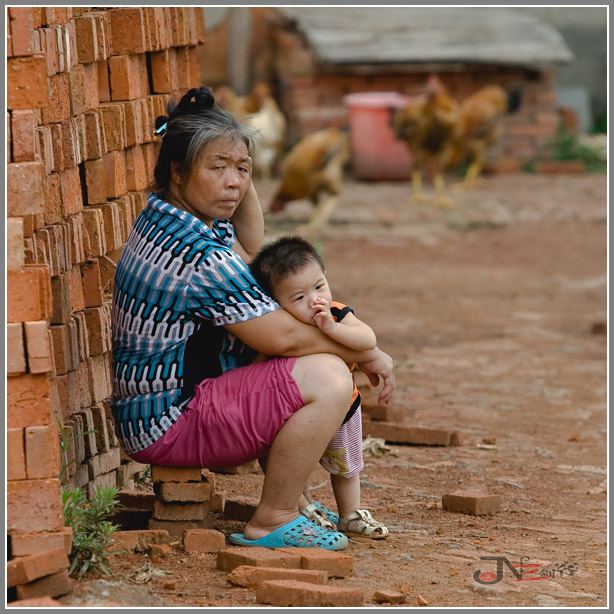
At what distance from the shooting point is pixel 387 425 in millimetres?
5383

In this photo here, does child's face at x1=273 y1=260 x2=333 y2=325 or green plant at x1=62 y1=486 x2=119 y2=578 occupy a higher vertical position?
child's face at x1=273 y1=260 x2=333 y2=325

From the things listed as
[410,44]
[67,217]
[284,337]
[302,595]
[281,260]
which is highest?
[410,44]

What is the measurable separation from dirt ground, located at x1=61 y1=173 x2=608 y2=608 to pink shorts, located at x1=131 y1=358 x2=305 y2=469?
1.07 feet

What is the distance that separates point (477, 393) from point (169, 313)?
3.44m

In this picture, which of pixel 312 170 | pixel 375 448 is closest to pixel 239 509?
pixel 375 448

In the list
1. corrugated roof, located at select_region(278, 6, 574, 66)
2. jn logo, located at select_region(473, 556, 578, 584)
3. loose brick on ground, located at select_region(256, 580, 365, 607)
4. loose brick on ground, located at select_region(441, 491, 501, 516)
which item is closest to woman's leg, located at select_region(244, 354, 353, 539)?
loose brick on ground, located at select_region(256, 580, 365, 607)

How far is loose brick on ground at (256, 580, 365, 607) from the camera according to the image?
3.04 meters

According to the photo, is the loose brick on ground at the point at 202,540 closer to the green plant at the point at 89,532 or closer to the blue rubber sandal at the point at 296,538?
the blue rubber sandal at the point at 296,538

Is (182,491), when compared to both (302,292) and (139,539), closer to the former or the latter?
(139,539)

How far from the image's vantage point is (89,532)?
11.0 feet

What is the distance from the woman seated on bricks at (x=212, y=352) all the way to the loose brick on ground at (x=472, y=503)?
834 millimetres

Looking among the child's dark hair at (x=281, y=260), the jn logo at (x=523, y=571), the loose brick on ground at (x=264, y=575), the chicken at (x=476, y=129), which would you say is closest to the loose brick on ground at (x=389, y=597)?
the loose brick on ground at (x=264, y=575)

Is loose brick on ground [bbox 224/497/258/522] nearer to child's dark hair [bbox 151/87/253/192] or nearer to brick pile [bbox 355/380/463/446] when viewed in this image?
child's dark hair [bbox 151/87/253/192]

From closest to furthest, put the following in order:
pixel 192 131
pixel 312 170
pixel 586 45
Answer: pixel 192 131, pixel 312 170, pixel 586 45
